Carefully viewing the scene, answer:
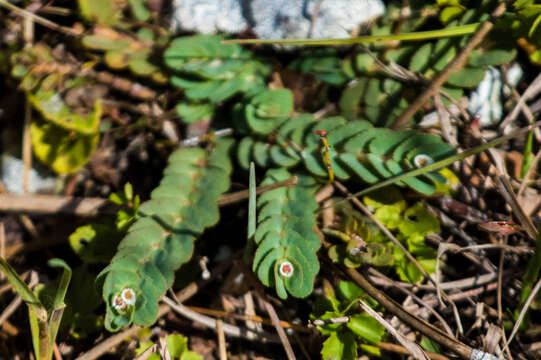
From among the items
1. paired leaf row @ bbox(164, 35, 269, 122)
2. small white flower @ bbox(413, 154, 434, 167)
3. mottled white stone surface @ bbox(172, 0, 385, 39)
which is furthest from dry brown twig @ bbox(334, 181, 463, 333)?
mottled white stone surface @ bbox(172, 0, 385, 39)

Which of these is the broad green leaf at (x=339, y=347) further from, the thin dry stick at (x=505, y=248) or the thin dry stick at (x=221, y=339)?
the thin dry stick at (x=505, y=248)

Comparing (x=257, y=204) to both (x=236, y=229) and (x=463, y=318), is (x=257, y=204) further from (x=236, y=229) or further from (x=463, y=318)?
(x=463, y=318)

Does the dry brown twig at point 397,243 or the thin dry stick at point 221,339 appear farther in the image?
the thin dry stick at point 221,339

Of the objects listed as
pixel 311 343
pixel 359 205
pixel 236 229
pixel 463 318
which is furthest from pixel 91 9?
pixel 463 318

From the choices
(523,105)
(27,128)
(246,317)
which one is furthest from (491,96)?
(27,128)

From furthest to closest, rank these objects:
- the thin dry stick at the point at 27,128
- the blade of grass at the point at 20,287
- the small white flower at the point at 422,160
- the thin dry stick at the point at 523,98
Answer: the thin dry stick at the point at 27,128, the thin dry stick at the point at 523,98, the small white flower at the point at 422,160, the blade of grass at the point at 20,287

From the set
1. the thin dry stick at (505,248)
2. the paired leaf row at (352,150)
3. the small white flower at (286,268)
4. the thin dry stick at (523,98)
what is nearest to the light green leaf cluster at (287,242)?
the small white flower at (286,268)

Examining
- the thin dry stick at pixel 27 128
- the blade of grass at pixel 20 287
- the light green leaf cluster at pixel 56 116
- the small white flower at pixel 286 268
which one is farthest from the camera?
the thin dry stick at pixel 27 128

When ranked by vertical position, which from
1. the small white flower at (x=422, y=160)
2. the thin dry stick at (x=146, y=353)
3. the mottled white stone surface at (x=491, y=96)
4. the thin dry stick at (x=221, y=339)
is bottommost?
the thin dry stick at (x=221, y=339)
